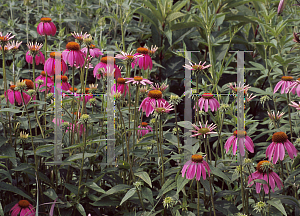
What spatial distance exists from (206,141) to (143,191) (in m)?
0.24

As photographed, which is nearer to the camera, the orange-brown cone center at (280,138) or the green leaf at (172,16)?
the orange-brown cone center at (280,138)

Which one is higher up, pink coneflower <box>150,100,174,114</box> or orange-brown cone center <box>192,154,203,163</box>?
pink coneflower <box>150,100,174,114</box>

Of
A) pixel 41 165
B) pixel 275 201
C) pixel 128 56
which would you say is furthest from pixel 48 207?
pixel 275 201

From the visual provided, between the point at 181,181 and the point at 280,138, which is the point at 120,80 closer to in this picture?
the point at 181,181

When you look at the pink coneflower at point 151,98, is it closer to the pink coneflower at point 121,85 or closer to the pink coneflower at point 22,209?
the pink coneflower at point 121,85

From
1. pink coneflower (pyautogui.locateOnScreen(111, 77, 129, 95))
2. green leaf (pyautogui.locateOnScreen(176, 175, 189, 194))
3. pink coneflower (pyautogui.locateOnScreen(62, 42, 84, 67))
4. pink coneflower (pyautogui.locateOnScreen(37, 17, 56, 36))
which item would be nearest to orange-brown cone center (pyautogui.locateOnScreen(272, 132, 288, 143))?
green leaf (pyautogui.locateOnScreen(176, 175, 189, 194))

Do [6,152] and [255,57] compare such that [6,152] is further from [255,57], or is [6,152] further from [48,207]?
[255,57]

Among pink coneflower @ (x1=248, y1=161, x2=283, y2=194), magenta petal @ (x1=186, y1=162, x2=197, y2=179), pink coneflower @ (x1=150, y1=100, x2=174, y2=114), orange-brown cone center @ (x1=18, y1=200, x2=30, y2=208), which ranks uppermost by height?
pink coneflower @ (x1=150, y1=100, x2=174, y2=114)

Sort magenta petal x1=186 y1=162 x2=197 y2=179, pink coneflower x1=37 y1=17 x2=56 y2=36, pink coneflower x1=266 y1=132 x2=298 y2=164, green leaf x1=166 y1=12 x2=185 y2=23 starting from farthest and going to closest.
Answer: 1. green leaf x1=166 y1=12 x2=185 y2=23
2. pink coneflower x1=37 y1=17 x2=56 y2=36
3. pink coneflower x1=266 y1=132 x2=298 y2=164
4. magenta petal x1=186 y1=162 x2=197 y2=179

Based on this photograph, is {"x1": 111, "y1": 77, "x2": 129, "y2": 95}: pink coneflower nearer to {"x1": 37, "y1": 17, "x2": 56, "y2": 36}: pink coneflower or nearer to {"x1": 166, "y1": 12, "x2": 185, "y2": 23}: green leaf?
{"x1": 37, "y1": 17, "x2": 56, "y2": 36}: pink coneflower

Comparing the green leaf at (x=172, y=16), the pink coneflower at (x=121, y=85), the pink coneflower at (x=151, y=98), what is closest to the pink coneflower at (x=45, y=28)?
the pink coneflower at (x=121, y=85)

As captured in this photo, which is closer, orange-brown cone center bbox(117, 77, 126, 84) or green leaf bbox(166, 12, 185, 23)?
orange-brown cone center bbox(117, 77, 126, 84)

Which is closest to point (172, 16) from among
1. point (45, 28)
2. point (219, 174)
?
point (45, 28)

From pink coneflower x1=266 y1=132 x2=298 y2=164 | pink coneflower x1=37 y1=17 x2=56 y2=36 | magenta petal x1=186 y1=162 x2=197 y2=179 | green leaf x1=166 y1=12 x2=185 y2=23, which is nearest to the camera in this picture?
magenta petal x1=186 y1=162 x2=197 y2=179
